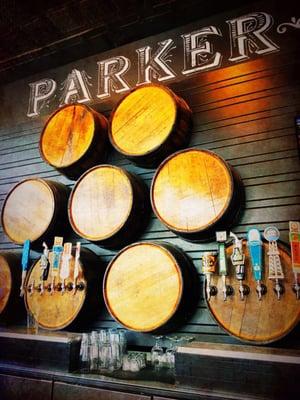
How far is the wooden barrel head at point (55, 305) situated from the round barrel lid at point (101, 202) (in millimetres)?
333

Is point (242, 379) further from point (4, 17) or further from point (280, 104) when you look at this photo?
point (4, 17)

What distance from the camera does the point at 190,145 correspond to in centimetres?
295

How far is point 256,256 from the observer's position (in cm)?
216

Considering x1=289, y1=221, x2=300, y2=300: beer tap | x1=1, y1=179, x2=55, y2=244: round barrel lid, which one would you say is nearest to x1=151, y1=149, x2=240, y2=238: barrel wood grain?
x1=289, y1=221, x2=300, y2=300: beer tap

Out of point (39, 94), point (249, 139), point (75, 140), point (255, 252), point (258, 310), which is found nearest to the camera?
point (258, 310)

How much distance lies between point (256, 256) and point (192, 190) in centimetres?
66

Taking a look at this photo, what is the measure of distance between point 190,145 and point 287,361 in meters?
1.88

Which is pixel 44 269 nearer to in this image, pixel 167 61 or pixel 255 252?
pixel 255 252

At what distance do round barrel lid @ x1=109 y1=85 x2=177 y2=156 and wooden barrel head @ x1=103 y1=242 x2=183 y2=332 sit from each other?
0.88 metres

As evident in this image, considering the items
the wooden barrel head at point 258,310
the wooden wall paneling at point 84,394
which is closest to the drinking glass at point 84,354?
the wooden wall paneling at point 84,394

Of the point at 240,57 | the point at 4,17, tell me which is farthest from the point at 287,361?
the point at 4,17

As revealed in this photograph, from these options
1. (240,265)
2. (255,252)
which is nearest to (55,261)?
(240,265)

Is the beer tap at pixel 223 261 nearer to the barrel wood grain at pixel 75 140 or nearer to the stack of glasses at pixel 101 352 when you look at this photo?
the stack of glasses at pixel 101 352

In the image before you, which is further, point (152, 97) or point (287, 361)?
point (152, 97)
